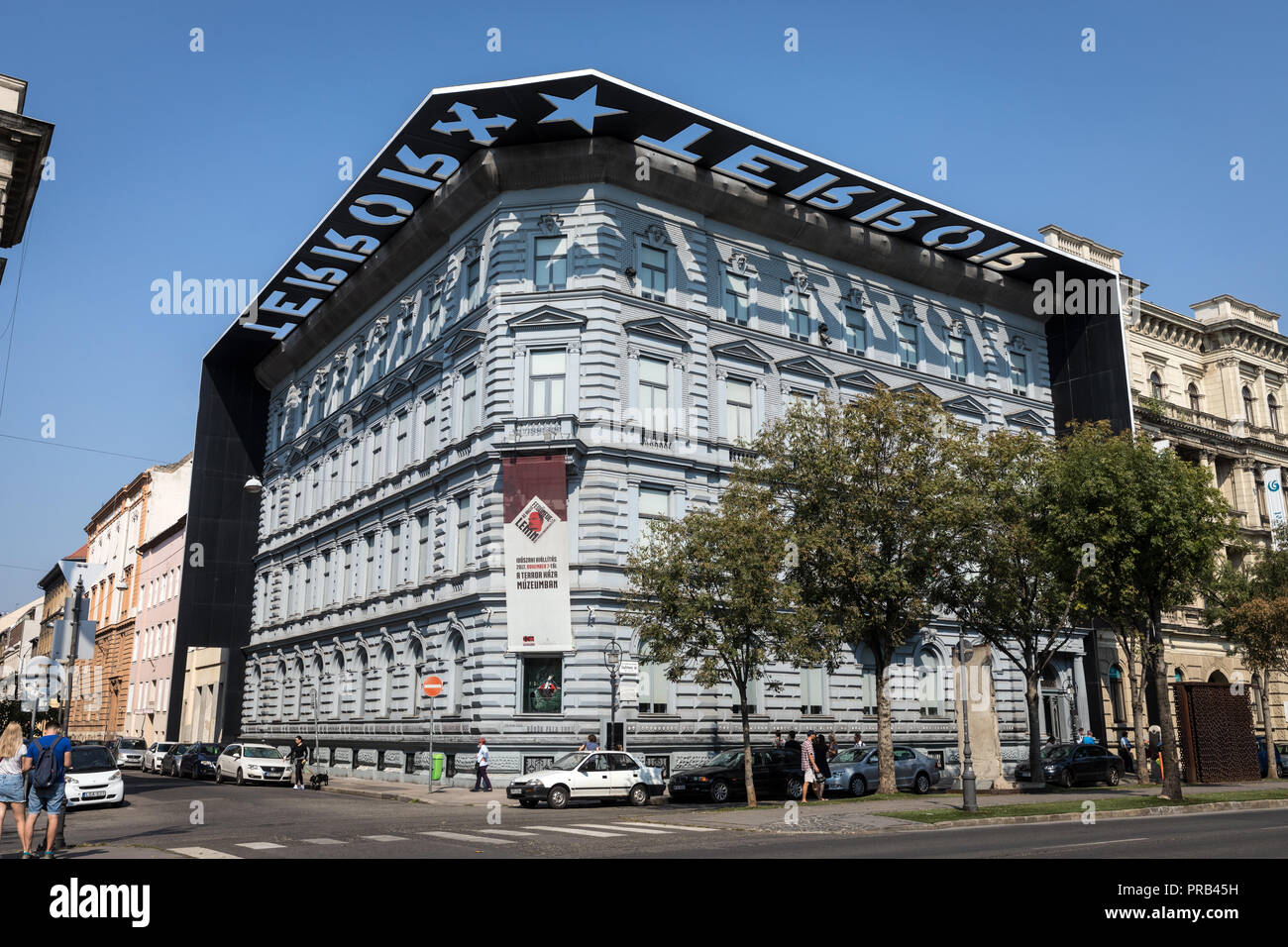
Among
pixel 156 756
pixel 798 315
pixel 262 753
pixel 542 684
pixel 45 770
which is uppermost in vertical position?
pixel 798 315

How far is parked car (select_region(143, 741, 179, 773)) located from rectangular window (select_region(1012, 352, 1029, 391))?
1705 inches

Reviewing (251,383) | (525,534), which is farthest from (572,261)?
(251,383)

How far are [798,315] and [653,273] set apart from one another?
7079 mm

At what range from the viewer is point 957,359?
155ft

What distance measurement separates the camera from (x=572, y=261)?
36750 mm

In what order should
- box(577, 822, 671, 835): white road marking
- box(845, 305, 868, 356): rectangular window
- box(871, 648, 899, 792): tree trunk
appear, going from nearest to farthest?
box(577, 822, 671, 835): white road marking < box(871, 648, 899, 792): tree trunk < box(845, 305, 868, 356): rectangular window

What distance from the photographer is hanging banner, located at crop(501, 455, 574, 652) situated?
110 feet

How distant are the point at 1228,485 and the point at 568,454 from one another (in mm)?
43643

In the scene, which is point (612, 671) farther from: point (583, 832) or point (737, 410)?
point (583, 832)

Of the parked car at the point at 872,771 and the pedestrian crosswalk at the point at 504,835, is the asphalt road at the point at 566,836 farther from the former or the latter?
the parked car at the point at 872,771

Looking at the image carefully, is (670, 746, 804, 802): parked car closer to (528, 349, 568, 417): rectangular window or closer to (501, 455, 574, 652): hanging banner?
(501, 455, 574, 652): hanging banner

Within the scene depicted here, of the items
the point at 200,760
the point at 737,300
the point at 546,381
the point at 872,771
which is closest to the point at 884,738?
the point at 872,771

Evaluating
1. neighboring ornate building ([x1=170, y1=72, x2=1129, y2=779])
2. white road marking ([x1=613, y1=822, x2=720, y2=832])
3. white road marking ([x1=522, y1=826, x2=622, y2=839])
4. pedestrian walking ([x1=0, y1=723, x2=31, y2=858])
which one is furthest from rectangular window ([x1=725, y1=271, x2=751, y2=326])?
pedestrian walking ([x1=0, y1=723, x2=31, y2=858])

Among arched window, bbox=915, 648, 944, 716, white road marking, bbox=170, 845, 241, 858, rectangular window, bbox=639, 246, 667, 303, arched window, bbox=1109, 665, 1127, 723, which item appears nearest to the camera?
white road marking, bbox=170, 845, 241, 858
